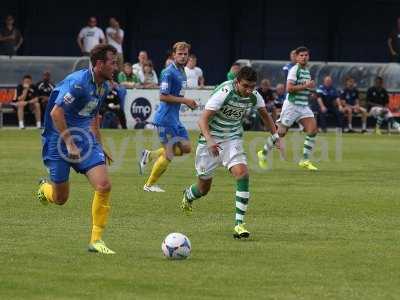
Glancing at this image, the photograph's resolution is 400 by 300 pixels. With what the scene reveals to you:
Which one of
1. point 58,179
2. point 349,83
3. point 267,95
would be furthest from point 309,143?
point 349,83

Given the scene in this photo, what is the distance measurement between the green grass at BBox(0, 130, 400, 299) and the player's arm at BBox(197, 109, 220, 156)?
3.14 ft

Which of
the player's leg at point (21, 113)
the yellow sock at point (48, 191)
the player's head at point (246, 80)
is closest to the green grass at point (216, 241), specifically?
the yellow sock at point (48, 191)

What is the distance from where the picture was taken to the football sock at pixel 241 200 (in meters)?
13.9

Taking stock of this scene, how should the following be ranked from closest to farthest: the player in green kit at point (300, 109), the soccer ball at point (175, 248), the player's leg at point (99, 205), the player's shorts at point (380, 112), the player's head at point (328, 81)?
the soccer ball at point (175, 248) → the player's leg at point (99, 205) → the player in green kit at point (300, 109) → the player's head at point (328, 81) → the player's shorts at point (380, 112)

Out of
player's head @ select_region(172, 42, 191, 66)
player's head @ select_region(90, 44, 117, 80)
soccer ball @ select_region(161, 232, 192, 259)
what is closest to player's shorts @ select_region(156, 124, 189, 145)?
player's head @ select_region(172, 42, 191, 66)

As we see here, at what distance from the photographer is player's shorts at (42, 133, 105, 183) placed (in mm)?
12602

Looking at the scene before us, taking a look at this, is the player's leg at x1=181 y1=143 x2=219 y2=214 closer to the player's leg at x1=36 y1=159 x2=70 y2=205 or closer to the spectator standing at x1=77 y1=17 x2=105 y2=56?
the player's leg at x1=36 y1=159 x2=70 y2=205

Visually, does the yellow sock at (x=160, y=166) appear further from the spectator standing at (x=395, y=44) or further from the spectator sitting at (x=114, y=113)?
the spectator standing at (x=395, y=44)

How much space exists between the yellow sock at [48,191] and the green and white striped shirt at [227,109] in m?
1.89

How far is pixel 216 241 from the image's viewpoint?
44.5ft

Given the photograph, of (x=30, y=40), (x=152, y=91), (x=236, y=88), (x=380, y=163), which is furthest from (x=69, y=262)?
(x=30, y=40)

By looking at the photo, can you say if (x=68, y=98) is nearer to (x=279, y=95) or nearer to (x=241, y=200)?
(x=241, y=200)

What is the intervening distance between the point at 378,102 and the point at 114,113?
813 cm

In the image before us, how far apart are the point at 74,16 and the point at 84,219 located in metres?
27.8
